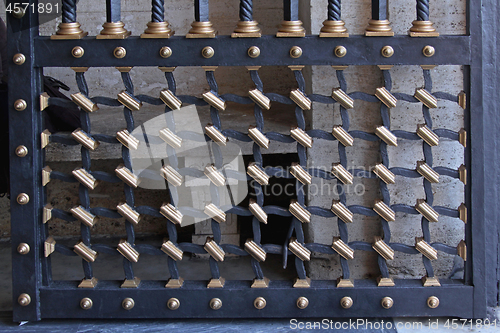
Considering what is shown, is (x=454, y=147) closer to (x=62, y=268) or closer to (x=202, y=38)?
(x=202, y=38)

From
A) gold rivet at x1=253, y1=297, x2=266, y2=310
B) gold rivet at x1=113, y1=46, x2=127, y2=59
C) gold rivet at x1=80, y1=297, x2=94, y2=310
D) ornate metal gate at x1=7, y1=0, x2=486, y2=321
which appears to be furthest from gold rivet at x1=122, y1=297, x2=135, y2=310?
gold rivet at x1=113, y1=46, x2=127, y2=59

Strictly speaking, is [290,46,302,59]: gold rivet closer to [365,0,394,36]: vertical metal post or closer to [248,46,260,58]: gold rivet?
[248,46,260,58]: gold rivet

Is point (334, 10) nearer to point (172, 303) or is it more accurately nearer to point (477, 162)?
point (477, 162)

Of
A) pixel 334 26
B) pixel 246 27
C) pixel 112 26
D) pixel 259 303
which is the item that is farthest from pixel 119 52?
pixel 259 303

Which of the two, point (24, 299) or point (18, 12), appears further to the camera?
point (24, 299)

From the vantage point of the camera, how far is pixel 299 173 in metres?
1.73

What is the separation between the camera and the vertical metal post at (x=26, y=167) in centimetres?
167

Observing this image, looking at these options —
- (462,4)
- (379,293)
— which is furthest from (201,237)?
(462,4)

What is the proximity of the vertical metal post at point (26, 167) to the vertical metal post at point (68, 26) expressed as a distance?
9cm

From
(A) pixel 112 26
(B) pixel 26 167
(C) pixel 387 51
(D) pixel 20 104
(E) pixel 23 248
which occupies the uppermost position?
(A) pixel 112 26

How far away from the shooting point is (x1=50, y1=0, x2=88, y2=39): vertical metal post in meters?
1.66

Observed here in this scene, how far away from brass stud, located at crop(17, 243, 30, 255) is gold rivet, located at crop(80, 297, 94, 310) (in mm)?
259

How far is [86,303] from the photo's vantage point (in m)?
1.78

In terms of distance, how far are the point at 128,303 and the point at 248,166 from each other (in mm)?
640
